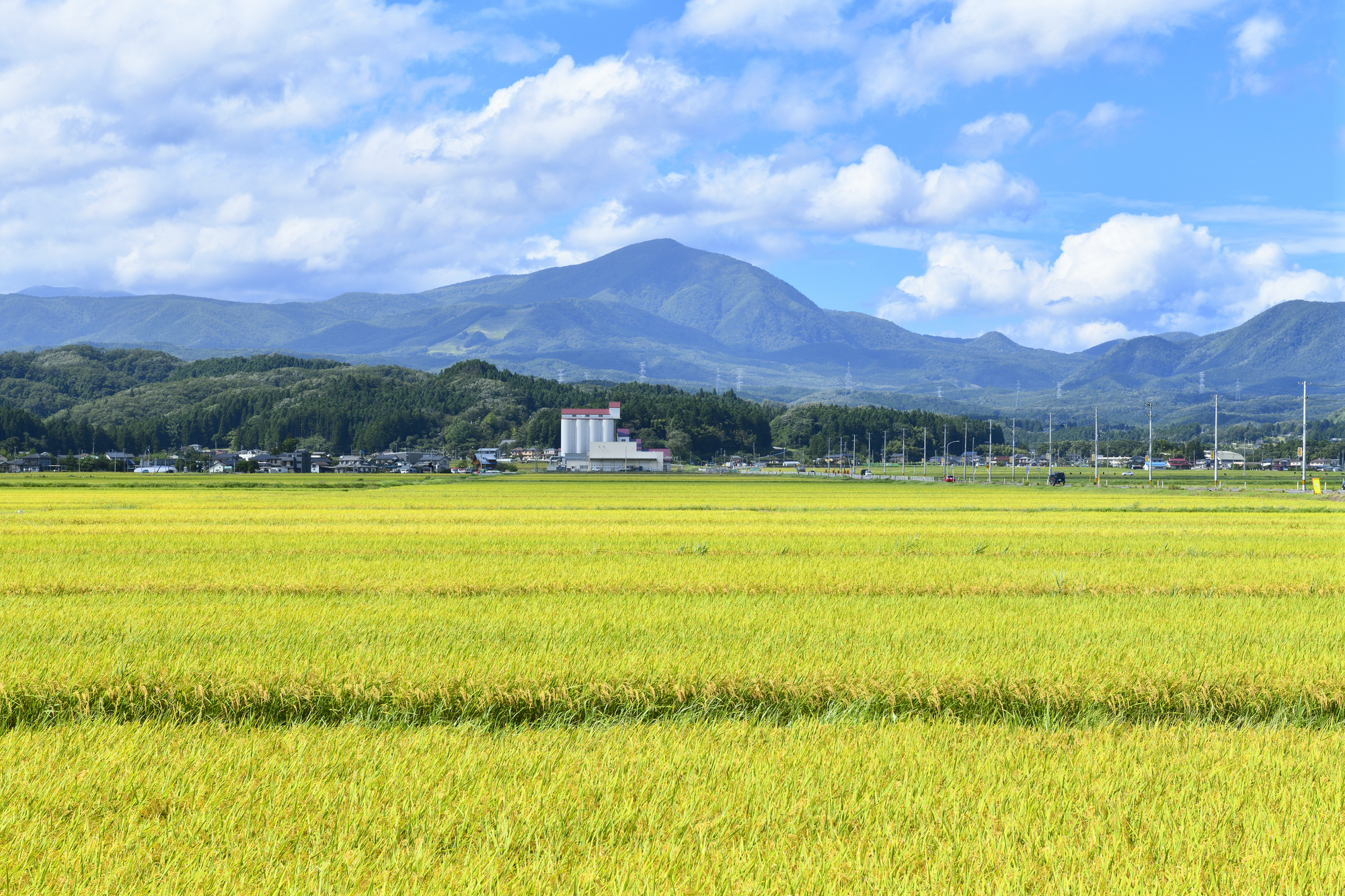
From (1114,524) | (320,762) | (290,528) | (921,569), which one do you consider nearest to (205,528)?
(290,528)

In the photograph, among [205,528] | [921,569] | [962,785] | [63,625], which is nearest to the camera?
[962,785]

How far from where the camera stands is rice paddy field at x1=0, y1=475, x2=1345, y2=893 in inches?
203

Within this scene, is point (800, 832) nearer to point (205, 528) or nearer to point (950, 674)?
point (950, 674)

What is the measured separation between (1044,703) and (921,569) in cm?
1069

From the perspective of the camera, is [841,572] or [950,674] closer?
[950,674]

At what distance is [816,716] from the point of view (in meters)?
8.62

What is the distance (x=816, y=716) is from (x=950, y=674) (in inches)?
60.2

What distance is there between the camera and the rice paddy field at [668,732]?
516 centimetres

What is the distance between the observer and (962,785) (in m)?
6.34

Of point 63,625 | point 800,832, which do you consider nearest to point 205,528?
point 63,625

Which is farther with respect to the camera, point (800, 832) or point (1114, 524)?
point (1114, 524)

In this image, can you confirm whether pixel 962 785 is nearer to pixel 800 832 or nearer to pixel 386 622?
pixel 800 832

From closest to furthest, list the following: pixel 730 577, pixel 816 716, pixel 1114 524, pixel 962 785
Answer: pixel 962 785
pixel 816 716
pixel 730 577
pixel 1114 524

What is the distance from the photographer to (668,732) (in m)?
7.49
